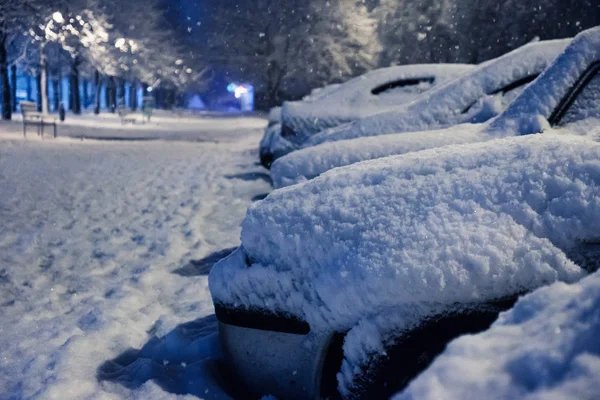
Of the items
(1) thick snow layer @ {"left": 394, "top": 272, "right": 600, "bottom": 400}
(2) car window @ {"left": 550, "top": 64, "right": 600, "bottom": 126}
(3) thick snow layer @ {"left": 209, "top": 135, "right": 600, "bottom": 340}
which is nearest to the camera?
(1) thick snow layer @ {"left": 394, "top": 272, "right": 600, "bottom": 400}

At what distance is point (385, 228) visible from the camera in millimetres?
1961

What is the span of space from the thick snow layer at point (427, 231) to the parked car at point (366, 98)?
613 cm

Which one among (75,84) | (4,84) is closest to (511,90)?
(4,84)

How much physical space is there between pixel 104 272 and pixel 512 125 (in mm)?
3548

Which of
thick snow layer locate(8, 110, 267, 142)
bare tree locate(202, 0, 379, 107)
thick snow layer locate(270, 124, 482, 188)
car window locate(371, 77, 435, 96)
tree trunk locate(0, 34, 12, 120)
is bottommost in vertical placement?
thick snow layer locate(8, 110, 267, 142)

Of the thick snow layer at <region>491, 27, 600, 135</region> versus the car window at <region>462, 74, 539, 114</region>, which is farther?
the car window at <region>462, 74, 539, 114</region>

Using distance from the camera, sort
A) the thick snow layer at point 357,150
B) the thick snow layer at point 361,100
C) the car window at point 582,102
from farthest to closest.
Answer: the thick snow layer at point 361,100
the thick snow layer at point 357,150
the car window at point 582,102

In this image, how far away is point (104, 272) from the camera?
4.66 m

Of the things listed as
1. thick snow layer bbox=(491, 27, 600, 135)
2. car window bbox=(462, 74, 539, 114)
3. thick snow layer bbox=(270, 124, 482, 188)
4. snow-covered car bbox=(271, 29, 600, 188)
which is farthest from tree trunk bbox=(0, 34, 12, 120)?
thick snow layer bbox=(491, 27, 600, 135)

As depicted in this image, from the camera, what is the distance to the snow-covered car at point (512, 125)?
4059 mm

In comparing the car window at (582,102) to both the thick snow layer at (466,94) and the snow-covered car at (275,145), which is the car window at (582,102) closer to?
the thick snow layer at (466,94)

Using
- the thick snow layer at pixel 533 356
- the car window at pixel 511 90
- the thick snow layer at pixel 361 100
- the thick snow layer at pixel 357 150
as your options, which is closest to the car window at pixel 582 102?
the thick snow layer at pixel 357 150

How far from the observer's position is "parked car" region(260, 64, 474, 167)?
845cm

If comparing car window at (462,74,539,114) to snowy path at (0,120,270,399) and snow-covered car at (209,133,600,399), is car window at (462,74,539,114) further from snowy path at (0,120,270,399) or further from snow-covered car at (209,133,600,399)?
snow-covered car at (209,133,600,399)
